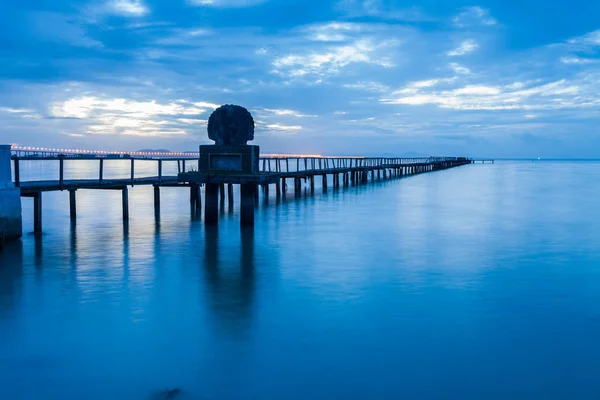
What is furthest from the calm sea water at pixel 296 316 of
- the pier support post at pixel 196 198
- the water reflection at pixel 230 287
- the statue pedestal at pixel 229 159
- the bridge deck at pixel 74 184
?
the pier support post at pixel 196 198

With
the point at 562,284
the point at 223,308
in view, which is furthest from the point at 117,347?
the point at 562,284

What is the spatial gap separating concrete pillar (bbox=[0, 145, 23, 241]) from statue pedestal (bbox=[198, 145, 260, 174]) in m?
5.58

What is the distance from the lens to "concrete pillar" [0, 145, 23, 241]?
14938 mm

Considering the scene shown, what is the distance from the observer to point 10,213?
1559cm

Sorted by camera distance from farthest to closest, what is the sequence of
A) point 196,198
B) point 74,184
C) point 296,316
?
1. point 196,198
2. point 74,184
3. point 296,316

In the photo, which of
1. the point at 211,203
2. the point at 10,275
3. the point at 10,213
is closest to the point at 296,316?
the point at 10,275

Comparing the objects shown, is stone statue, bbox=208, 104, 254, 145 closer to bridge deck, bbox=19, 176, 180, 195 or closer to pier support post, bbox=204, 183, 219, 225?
pier support post, bbox=204, 183, 219, 225

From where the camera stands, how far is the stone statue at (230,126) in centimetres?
1931

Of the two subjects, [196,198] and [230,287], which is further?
→ [196,198]

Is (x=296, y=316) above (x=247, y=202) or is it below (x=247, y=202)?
below

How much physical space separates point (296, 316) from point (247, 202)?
31.7 ft

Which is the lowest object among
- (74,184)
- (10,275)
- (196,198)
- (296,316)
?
(296,316)

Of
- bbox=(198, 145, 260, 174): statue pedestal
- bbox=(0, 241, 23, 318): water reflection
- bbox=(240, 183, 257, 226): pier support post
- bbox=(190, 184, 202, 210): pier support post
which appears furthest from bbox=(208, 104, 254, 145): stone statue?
bbox=(190, 184, 202, 210): pier support post

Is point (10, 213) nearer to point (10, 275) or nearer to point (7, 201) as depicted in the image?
point (7, 201)
